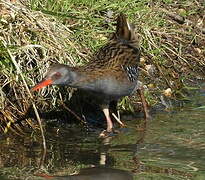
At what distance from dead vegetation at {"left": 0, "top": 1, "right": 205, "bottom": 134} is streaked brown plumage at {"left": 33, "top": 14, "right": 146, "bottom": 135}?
365 millimetres

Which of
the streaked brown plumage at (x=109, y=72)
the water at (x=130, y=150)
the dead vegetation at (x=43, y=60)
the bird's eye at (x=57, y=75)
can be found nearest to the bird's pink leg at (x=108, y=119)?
the streaked brown plumage at (x=109, y=72)

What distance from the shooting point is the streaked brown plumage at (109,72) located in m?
6.71

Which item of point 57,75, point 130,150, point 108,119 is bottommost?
point 130,150

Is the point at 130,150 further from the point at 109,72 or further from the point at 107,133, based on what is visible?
the point at 109,72

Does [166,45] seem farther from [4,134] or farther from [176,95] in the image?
[4,134]

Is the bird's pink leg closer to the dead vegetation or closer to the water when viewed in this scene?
the water

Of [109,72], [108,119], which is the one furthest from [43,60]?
[108,119]

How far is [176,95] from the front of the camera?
27.6 ft

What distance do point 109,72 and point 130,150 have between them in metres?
0.97

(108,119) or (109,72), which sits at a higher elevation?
(109,72)

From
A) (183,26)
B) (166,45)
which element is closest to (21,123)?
(166,45)

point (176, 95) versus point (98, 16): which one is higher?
point (98, 16)

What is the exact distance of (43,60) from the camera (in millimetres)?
7340

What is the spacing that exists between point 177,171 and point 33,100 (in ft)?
6.13
